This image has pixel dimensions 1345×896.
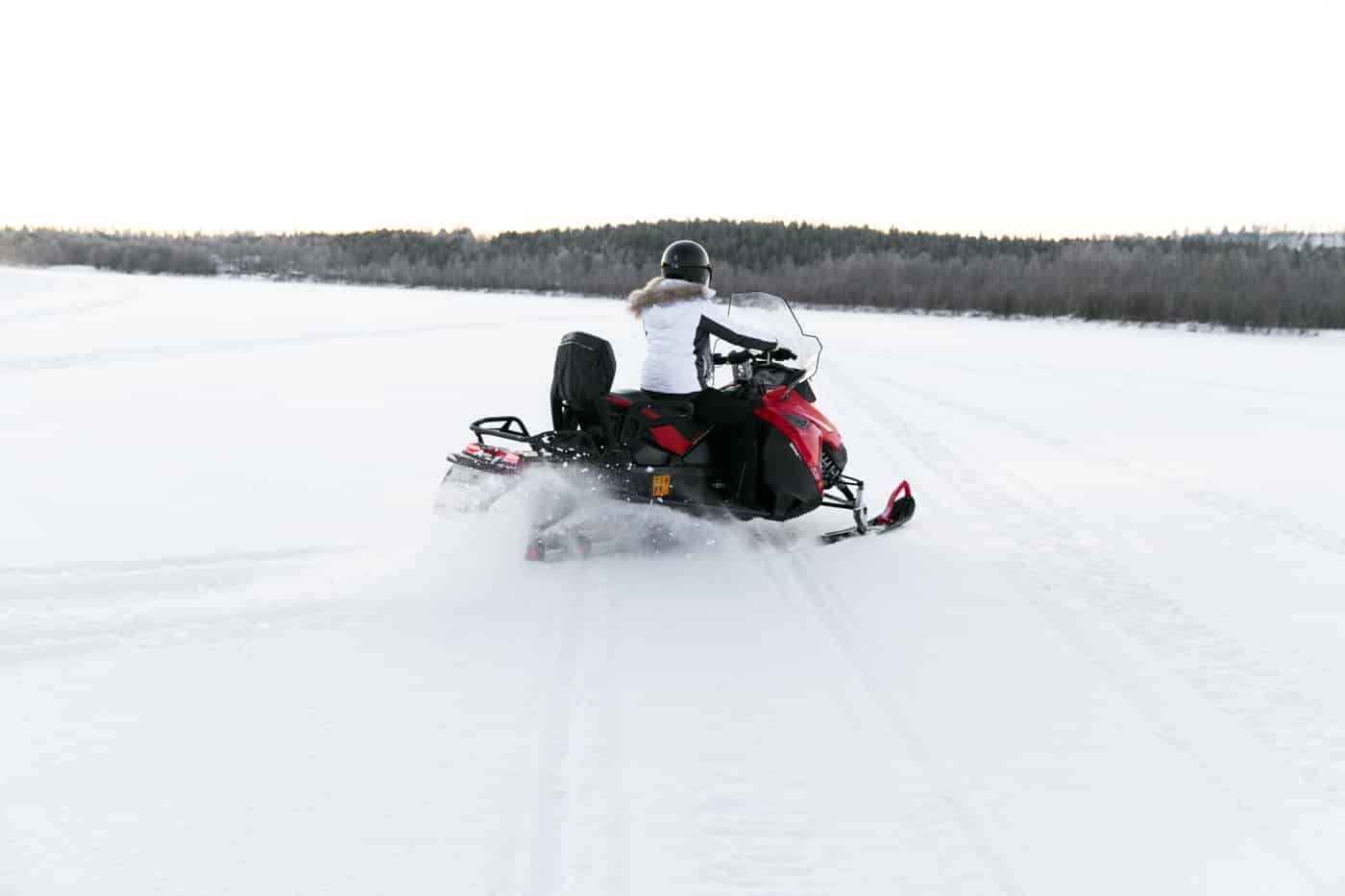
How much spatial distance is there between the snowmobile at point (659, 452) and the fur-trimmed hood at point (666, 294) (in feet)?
1.05

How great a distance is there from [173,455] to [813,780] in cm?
593

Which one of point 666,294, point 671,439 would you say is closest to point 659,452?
point 671,439

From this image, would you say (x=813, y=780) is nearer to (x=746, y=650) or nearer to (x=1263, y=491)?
(x=746, y=650)

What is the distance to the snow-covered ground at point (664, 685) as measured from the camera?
2660 mm

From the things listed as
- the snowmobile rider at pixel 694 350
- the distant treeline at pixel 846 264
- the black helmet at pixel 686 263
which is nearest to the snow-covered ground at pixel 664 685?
the snowmobile rider at pixel 694 350

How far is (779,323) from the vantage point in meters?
5.86

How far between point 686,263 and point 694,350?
1.51 feet

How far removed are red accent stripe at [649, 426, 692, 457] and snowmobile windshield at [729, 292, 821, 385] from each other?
0.70 meters

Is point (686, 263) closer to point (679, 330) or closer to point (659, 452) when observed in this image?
point (679, 330)

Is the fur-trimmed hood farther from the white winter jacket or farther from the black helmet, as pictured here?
the black helmet

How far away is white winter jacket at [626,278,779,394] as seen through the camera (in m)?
5.47

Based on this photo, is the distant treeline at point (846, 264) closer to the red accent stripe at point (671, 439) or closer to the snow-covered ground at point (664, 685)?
the snow-covered ground at point (664, 685)

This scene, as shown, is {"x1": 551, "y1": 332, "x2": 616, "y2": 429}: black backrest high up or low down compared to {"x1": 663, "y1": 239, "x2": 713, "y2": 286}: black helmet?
down

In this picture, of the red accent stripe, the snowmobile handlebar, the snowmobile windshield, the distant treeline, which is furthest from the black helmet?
the distant treeline
